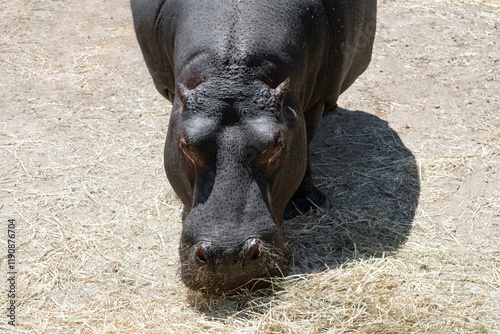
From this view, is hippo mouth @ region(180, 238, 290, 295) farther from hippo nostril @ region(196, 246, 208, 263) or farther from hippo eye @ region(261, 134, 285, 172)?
hippo eye @ region(261, 134, 285, 172)

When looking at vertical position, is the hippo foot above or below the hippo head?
below

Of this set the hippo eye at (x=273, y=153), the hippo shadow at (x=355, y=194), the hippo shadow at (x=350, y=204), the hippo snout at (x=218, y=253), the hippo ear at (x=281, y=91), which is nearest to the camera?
the hippo snout at (x=218, y=253)

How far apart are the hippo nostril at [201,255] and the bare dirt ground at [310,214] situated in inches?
17.0

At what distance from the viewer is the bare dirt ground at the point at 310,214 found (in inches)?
145

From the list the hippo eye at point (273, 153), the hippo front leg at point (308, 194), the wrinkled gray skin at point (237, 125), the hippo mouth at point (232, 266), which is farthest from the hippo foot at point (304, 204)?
the hippo eye at point (273, 153)

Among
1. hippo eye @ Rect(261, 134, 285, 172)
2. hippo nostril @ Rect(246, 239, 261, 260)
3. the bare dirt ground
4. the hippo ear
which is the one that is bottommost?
the bare dirt ground

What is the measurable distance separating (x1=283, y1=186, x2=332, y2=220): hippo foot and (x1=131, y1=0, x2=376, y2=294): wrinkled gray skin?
80cm

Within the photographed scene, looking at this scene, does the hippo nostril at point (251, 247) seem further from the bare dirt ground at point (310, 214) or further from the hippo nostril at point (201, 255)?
the bare dirt ground at point (310, 214)

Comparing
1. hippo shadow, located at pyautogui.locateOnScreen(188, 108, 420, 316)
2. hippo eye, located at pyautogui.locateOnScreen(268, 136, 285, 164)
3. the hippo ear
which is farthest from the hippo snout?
the hippo ear

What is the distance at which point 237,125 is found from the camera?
3521mm

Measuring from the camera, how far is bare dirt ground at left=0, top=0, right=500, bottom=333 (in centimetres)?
370

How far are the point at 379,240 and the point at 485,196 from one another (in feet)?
3.74

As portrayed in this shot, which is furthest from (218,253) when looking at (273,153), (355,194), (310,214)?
(355,194)

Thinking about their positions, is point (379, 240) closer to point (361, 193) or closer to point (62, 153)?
point (361, 193)
